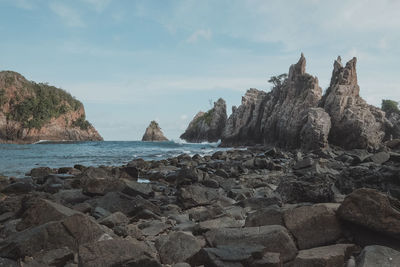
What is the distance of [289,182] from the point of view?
7.30 m

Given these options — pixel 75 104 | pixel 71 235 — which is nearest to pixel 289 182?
pixel 71 235

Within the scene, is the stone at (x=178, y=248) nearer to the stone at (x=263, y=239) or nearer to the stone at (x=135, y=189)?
the stone at (x=263, y=239)

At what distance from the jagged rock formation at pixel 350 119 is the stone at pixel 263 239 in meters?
33.5

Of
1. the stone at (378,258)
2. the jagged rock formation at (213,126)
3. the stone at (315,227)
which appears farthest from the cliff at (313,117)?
the stone at (378,258)

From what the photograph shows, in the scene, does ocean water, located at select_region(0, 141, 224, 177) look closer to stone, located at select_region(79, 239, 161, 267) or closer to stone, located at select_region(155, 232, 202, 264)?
stone, located at select_region(155, 232, 202, 264)

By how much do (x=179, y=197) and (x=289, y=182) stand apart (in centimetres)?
269

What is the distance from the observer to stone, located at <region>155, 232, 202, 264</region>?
12.1 feet

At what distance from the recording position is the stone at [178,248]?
12.1 ft

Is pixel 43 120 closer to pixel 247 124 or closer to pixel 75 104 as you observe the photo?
pixel 75 104

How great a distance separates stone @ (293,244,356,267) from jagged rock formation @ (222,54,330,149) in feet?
103

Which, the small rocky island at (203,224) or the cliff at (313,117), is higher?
the cliff at (313,117)

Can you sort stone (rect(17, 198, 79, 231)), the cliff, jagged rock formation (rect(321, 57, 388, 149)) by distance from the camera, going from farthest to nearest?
the cliff < jagged rock formation (rect(321, 57, 388, 149)) < stone (rect(17, 198, 79, 231))

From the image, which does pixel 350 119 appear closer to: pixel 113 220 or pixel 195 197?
pixel 195 197

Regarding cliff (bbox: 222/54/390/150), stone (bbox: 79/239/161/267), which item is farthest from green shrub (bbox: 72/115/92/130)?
stone (bbox: 79/239/161/267)
